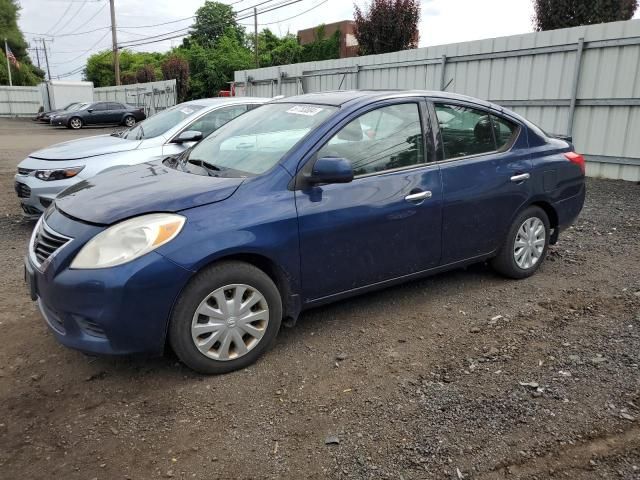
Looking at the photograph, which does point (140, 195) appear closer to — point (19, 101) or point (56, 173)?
point (56, 173)

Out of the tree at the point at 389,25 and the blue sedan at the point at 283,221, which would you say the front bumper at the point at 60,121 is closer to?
the tree at the point at 389,25

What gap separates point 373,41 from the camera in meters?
20.1

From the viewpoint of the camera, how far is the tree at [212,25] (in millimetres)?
60381

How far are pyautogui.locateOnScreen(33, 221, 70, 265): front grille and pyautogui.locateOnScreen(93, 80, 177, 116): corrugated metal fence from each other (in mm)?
25613

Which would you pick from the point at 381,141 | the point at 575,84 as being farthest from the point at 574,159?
the point at 575,84

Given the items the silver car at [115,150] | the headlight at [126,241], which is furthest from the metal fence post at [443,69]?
the headlight at [126,241]

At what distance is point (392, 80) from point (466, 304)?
973cm

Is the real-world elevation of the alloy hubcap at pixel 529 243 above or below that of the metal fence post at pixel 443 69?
below

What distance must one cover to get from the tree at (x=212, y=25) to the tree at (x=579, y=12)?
49427 mm

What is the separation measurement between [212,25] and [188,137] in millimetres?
60358

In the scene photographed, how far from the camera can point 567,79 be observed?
9.57m

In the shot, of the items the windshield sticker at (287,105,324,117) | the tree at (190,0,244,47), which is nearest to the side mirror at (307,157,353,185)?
the windshield sticker at (287,105,324,117)

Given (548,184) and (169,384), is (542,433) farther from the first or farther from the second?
(548,184)

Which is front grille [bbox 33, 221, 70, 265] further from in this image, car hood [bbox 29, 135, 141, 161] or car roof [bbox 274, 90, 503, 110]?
car hood [bbox 29, 135, 141, 161]
